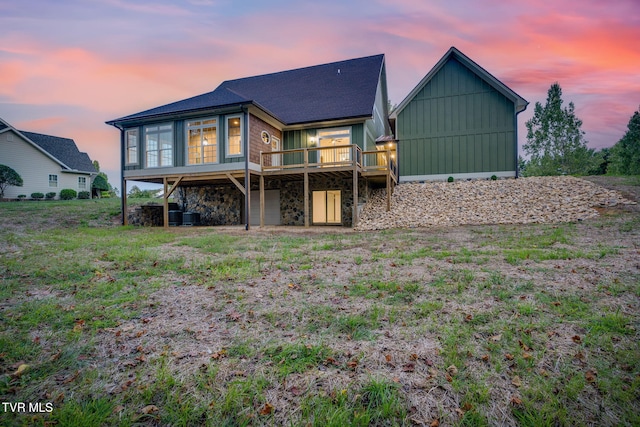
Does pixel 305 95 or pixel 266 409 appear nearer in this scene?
pixel 266 409

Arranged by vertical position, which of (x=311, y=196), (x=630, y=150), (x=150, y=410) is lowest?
(x=150, y=410)

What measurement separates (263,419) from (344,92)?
16789 mm

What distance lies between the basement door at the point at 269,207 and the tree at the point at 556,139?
1060 inches

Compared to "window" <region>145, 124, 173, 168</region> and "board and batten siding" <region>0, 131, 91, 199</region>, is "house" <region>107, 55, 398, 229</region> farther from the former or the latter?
"board and batten siding" <region>0, 131, 91, 199</region>

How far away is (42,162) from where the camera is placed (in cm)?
2433

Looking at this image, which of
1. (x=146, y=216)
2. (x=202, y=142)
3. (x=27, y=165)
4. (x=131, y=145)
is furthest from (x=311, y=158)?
(x=27, y=165)

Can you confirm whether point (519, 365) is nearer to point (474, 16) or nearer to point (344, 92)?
point (474, 16)

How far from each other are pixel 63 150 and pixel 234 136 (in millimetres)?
25156

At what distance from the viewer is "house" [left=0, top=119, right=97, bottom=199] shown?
22.5m

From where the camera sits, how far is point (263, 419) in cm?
193

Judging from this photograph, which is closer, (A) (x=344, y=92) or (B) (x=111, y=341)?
(B) (x=111, y=341)

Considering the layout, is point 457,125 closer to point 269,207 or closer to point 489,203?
point 489,203

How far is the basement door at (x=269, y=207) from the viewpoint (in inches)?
626

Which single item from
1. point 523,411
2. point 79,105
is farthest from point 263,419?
point 79,105
